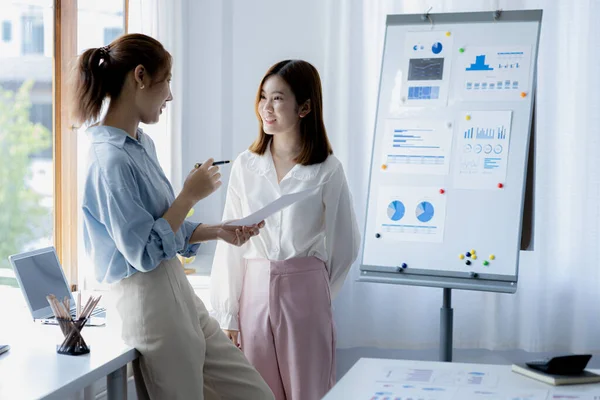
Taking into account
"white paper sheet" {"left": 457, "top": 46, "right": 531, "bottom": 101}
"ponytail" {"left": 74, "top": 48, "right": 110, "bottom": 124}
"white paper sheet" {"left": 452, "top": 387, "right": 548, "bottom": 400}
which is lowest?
"white paper sheet" {"left": 452, "top": 387, "right": 548, "bottom": 400}

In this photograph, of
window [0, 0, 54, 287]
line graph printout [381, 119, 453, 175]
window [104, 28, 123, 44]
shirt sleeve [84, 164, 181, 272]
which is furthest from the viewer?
window [104, 28, 123, 44]

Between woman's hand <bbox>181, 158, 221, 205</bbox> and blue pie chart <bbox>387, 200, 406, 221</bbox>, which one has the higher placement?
woman's hand <bbox>181, 158, 221, 205</bbox>

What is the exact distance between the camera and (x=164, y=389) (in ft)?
6.04

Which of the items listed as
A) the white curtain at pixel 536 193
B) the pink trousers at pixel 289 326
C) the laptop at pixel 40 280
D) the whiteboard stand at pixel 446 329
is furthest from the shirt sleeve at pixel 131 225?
the white curtain at pixel 536 193

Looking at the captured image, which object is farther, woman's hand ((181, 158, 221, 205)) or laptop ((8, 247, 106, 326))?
laptop ((8, 247, 106, 326))

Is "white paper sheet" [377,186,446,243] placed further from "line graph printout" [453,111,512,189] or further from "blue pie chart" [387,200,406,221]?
"line graph printout" [453,111,512,189]

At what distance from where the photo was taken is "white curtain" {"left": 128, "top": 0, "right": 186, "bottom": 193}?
3.37 meters

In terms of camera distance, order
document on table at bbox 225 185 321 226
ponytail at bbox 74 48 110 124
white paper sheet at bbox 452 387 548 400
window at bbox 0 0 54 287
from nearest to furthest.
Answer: white paper sheet at bbox 452 387 548 400 → ponytail at bbox 74 48 110 124 → document on table at bbox 225 185 321 226 → window at bbox 0 0 54 287

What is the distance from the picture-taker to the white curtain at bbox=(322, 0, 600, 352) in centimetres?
335

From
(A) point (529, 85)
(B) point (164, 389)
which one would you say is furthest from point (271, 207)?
(A) point (529, 85)

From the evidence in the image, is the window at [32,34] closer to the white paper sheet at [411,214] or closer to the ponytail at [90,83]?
the ponytail at [90,83]

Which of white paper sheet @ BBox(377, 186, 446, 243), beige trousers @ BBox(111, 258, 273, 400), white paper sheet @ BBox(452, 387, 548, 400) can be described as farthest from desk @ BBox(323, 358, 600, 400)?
white paper sheet @ BBox(377, 186, 446, 243)

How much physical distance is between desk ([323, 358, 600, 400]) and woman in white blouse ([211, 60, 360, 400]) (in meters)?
0.63

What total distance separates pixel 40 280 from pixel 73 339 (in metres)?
0.42
